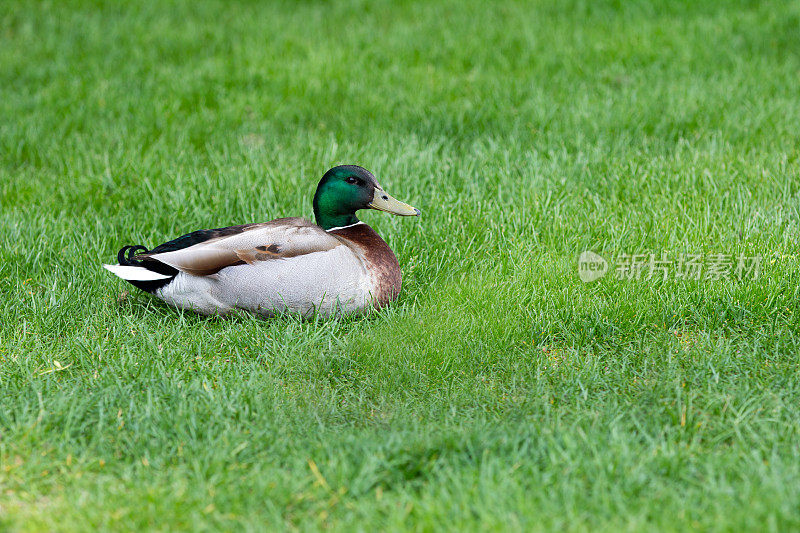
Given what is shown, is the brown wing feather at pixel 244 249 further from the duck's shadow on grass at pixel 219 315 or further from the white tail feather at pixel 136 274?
the duck's shadow on grass at pixel 219 315

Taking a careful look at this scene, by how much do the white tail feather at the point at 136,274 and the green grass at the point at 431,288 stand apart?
22cm

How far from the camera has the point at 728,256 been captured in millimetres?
4180

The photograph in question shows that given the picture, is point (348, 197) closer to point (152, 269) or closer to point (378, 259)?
point (378, 259)

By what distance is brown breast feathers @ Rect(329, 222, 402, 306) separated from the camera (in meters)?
3.88

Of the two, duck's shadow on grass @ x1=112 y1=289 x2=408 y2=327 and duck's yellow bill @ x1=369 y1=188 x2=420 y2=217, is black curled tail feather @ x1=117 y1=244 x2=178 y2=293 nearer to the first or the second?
duck's shadow on grass @ x1=112 y1=289 x2=408 y2=327

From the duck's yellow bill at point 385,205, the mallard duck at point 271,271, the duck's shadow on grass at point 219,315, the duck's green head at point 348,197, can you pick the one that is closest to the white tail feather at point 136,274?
the mallard duck at point 271,271

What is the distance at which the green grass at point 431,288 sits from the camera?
271 centimetres

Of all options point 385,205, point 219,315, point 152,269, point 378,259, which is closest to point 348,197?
point 385,205

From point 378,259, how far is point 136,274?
41.8 inches

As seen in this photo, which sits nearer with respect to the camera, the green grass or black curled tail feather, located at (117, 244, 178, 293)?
the green grass

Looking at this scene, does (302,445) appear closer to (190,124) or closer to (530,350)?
(530,350)

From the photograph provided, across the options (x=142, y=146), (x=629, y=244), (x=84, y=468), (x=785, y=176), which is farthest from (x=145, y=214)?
(x=785, y=176)

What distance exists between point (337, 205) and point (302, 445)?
54.7 inches

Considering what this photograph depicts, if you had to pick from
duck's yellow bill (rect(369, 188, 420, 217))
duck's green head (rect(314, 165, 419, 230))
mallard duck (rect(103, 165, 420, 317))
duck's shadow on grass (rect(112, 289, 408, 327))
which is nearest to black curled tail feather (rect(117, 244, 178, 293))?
mallard duck (rect(103, 165, 420, 317))
